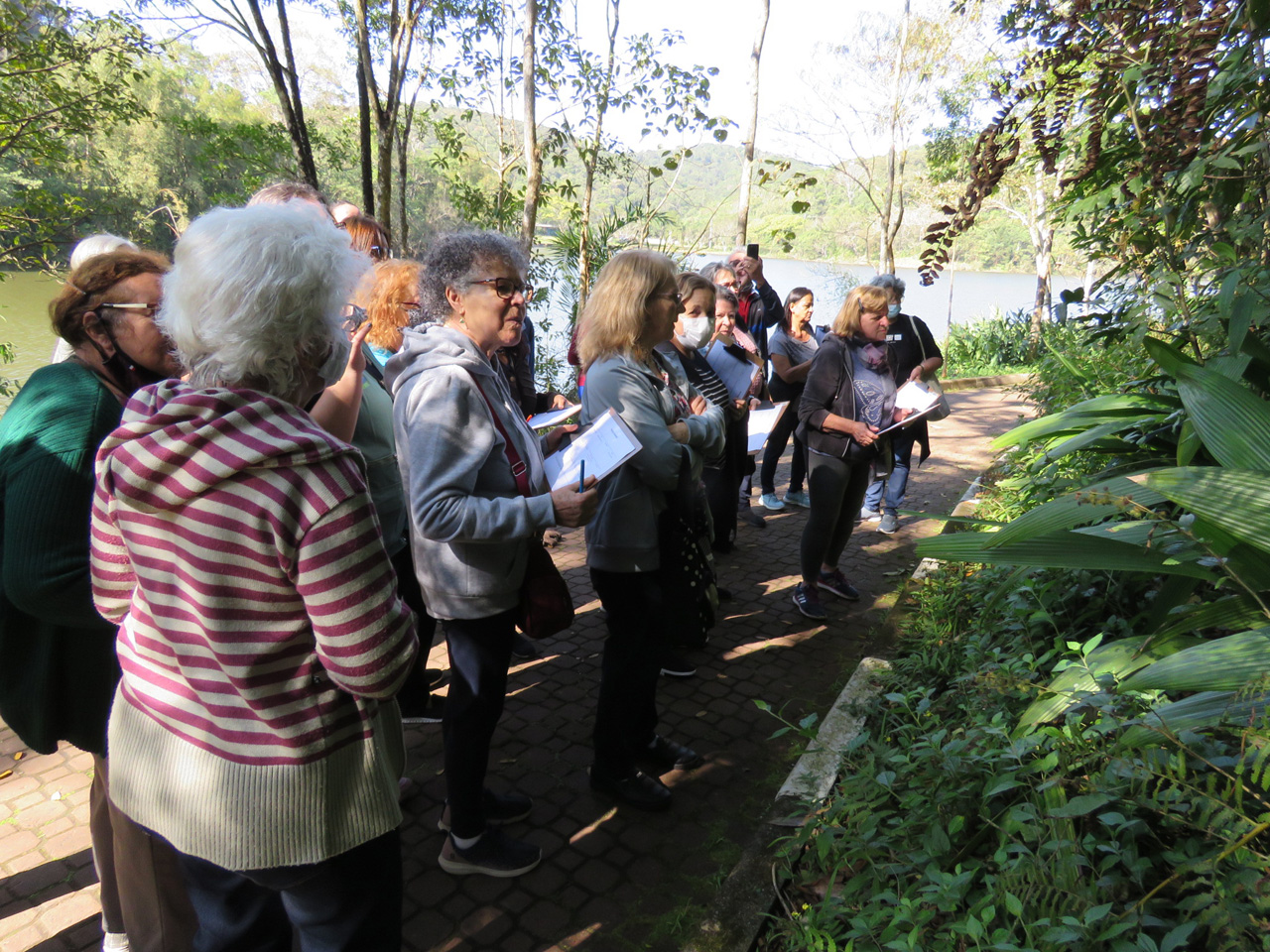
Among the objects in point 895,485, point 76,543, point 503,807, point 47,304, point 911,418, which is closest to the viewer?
point 76,543

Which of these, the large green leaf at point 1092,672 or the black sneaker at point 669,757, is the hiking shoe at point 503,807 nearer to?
the black sneaker at point 669,757

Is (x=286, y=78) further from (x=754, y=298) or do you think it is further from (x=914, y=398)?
(x=914, y=398)

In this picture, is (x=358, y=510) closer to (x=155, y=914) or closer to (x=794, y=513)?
(x=155, y=914)

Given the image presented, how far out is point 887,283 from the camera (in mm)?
4594

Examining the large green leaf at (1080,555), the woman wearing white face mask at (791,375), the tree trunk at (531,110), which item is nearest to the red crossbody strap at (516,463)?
the large green leaf at (1080,555)

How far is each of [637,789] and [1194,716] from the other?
179 centimetres

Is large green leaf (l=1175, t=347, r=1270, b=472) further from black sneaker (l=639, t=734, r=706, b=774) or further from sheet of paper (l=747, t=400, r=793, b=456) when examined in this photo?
black sneaker (l=639, t=734, r=706, b=774)

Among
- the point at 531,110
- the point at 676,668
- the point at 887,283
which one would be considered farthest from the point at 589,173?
the point at 676,668

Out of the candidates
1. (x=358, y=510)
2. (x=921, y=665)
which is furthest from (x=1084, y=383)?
(x=358, y=510)

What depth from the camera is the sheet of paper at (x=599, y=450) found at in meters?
2.20

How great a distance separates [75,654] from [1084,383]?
18.0 ft

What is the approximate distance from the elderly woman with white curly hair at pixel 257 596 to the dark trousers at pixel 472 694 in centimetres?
86

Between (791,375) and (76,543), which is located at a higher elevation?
(76,543)

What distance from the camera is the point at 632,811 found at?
9.26 feet
